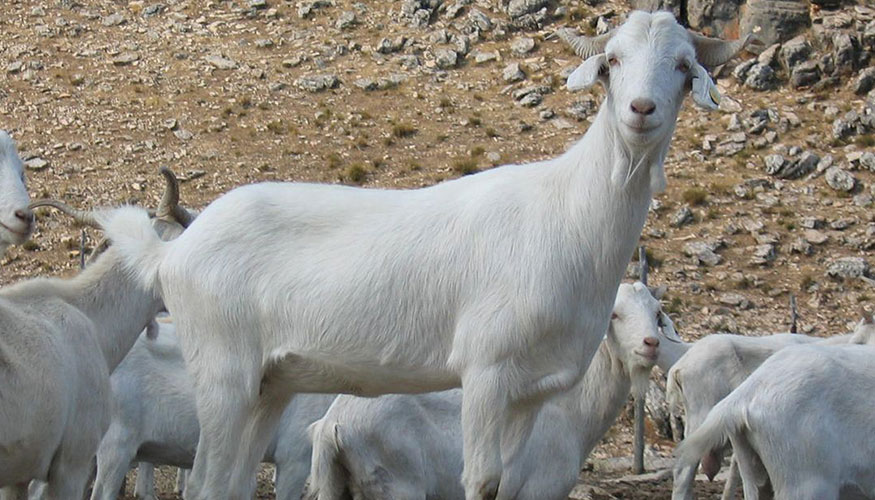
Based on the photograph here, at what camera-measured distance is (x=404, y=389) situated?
26.1 ft

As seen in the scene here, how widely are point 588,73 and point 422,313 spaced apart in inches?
55.5

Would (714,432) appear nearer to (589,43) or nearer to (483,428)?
(483,428)

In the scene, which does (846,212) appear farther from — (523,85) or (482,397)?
(482,397)

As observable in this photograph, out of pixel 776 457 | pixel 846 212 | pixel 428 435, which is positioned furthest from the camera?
pixel 846 212

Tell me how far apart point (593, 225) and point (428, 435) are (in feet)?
9.55

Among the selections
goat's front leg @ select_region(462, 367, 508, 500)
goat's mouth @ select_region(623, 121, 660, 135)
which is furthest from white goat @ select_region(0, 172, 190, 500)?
goat's mouth @ select_region(623, 121, 660, 135)

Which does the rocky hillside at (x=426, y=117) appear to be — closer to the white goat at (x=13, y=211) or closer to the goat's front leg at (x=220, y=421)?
the white goat at (x=13, y=211)

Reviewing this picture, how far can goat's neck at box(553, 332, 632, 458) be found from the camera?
10.2m

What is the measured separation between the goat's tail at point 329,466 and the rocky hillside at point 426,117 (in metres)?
15.9

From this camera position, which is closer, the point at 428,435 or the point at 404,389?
the point at 404,389

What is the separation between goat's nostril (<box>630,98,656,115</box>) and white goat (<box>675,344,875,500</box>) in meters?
2.22

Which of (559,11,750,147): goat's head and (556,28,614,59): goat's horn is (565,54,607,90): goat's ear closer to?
(559,11,750,147): goat's head

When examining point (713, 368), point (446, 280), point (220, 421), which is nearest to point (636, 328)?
point (713, 368)

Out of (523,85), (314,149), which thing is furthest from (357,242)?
(523,85)
